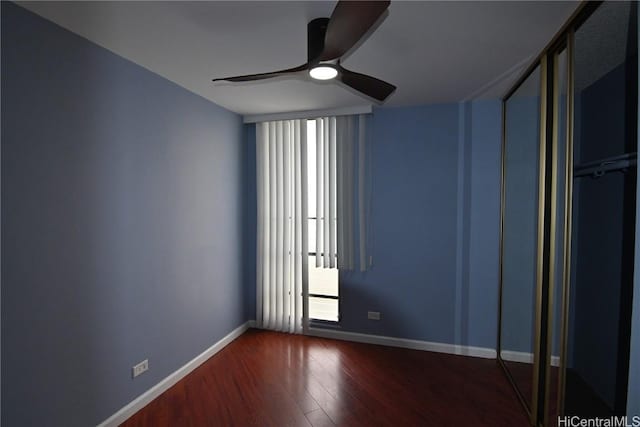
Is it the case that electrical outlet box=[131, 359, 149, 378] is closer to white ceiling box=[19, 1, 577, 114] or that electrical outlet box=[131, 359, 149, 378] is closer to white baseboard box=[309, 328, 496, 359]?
white baseboard box=[309, 328, 496, 359]

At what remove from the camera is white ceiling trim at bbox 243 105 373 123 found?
3477 millimetres

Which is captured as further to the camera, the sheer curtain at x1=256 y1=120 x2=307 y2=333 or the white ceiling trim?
the sheer curtain at x1=256 y1=120 x2=307 y2=333

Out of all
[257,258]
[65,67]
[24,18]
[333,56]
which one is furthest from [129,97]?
[257,258]

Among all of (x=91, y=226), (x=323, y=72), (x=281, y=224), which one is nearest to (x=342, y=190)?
(x=281, y=224)

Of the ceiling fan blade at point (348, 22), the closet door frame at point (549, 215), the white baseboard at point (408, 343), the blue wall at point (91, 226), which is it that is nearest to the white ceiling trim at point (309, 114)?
the blue wall at point (91, 226)

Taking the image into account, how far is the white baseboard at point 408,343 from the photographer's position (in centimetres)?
333

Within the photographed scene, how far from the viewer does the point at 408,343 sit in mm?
3529

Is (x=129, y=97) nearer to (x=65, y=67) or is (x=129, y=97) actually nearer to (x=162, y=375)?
(x=65, y=67)

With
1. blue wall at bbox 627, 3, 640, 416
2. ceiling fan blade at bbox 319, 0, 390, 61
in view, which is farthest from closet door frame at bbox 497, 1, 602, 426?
ceiling fan blade at bbox 319, 0, 390, 61

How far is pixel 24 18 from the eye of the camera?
5.77 ft

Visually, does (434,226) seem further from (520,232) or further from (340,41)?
(340,41)

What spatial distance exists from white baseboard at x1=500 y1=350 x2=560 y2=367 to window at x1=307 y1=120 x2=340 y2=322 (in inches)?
67.4

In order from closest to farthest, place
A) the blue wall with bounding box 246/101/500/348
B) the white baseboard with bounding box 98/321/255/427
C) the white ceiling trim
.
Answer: the white baseboard with bounding box 98/321/255/427
the blue wall with bounding box 246/101/500/348
the white ceiling trim

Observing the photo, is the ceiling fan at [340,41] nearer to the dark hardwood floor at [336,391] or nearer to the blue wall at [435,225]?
the blue wall at [435,225]
